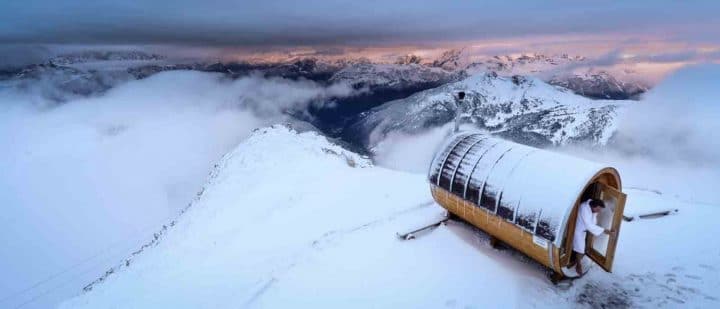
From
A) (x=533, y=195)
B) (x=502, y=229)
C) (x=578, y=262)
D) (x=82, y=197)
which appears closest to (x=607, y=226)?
(x=578, y=262)

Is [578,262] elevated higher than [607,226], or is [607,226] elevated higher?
[607,226]

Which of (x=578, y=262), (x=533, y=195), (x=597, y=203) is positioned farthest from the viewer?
(x=578, y=262)

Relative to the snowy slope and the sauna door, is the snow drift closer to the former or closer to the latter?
the snowy slope

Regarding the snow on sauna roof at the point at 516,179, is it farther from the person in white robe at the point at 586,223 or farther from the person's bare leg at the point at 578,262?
the person's bare leg at the point at 578,262

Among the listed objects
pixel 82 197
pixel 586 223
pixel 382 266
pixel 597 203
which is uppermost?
pixel 597 203

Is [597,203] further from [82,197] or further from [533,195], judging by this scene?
[82,197]

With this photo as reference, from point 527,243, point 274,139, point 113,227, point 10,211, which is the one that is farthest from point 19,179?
point 527,243

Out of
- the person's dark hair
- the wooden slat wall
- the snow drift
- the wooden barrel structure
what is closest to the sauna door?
the wooden barrel structure
